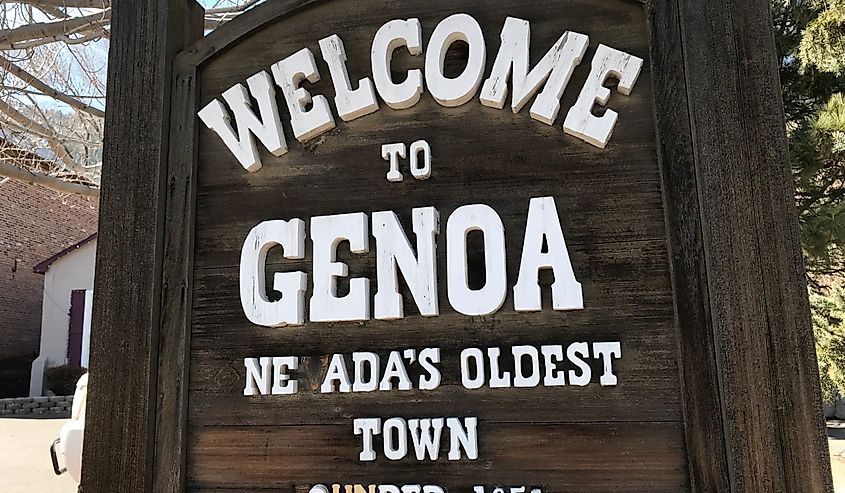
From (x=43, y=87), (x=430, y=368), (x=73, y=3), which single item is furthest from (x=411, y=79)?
(x=43, y=87)

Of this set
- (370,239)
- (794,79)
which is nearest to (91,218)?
(794,79)

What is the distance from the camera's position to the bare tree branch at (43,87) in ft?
18.9

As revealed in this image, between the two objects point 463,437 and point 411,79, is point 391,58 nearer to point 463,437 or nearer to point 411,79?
point 411,79

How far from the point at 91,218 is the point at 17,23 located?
12963 mm

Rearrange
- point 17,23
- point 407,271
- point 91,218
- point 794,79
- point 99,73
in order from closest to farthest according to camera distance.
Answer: point 407,271 → point 794,79 → point 17,23 → point 99,73 → point 91,218

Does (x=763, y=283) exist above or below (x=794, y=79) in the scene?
below

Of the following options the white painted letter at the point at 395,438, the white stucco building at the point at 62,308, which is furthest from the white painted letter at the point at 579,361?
the white stucco building at the point at 62,308

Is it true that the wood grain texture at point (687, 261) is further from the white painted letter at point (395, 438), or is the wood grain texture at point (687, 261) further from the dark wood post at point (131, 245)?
the dark wood post at point (131, 245)

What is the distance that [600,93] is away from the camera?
1.68 metres

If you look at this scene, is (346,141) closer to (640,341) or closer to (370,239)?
(370,239)

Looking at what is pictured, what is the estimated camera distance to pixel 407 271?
169 cm

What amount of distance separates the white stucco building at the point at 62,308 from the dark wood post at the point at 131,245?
47.1 ft

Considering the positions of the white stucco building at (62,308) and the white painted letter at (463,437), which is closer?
the white painted letter at (463,437)

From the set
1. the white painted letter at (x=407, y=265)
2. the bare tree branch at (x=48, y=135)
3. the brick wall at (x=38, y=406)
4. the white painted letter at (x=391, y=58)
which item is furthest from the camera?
the brick wall at (x=38, y=406)
